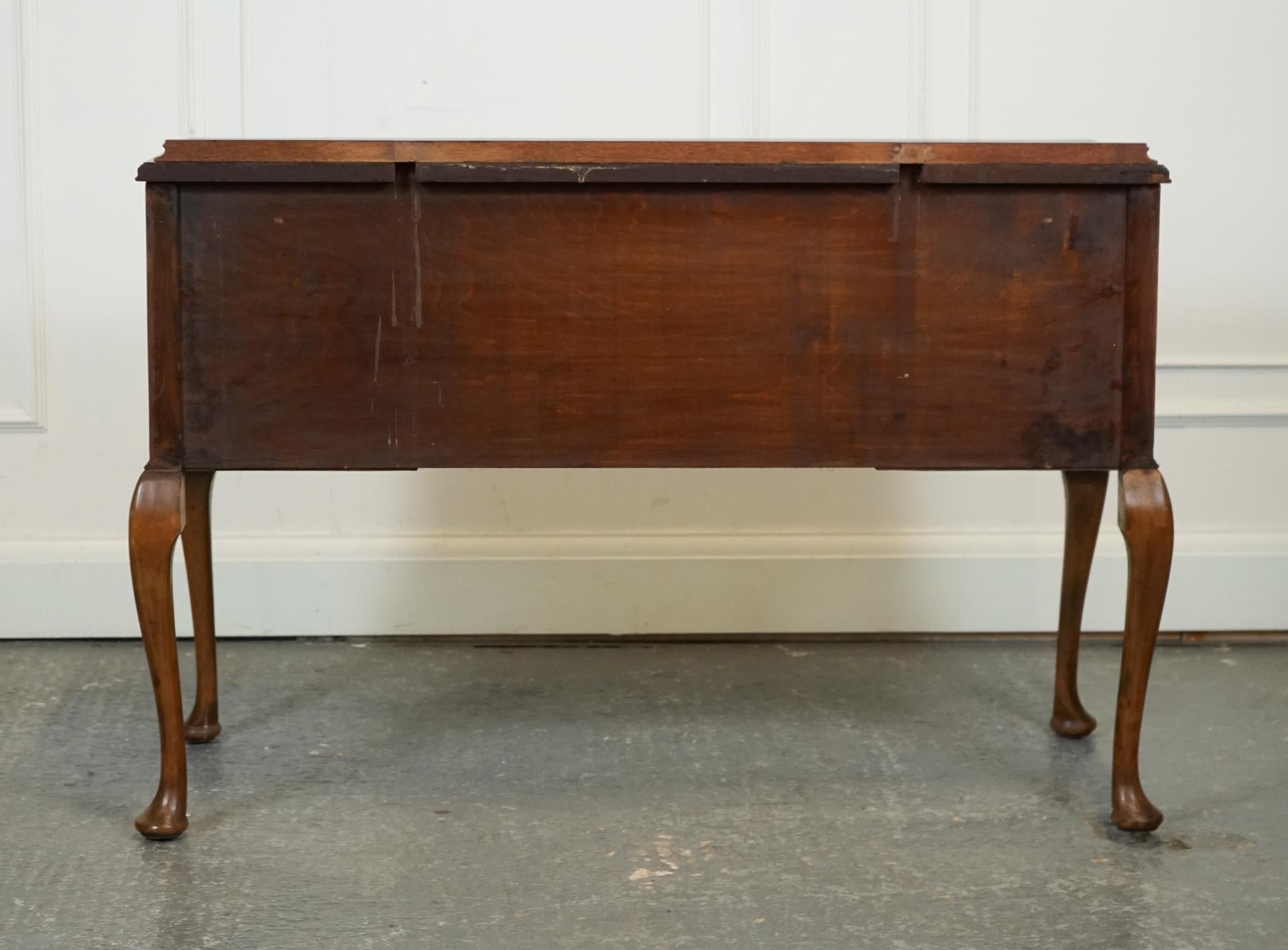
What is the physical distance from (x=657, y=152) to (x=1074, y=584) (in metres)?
0.93

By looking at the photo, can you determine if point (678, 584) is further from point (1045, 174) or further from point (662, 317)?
point (1045, 174)

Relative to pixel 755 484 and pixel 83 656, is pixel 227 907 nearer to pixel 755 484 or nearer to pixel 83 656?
pixel 83 656

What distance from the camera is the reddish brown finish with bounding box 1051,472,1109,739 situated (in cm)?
182

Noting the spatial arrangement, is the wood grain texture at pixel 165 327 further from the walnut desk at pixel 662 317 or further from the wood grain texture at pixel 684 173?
the wood grain texture at pixel 684 173

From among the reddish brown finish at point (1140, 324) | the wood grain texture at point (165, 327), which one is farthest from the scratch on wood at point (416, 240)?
the reddish brown finish at point (1140, 324)

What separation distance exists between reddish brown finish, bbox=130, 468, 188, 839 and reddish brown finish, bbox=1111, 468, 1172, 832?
3.67 feet

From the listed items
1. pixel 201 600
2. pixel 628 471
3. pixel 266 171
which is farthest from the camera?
pixel 628 471

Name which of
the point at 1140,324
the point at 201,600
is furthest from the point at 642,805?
the point at 1140,324

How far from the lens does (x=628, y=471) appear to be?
2.39m

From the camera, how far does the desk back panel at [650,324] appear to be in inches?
56.9

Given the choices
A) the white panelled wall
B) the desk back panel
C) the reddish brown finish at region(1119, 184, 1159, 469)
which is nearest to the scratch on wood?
the desk back panel

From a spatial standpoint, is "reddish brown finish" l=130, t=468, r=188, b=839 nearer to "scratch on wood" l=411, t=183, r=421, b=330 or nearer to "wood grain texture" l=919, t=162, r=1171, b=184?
"scratch on wood" l=411, t=183, r=421, b=330

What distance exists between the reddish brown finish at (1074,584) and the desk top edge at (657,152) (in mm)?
551

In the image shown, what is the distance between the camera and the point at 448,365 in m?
1.47
